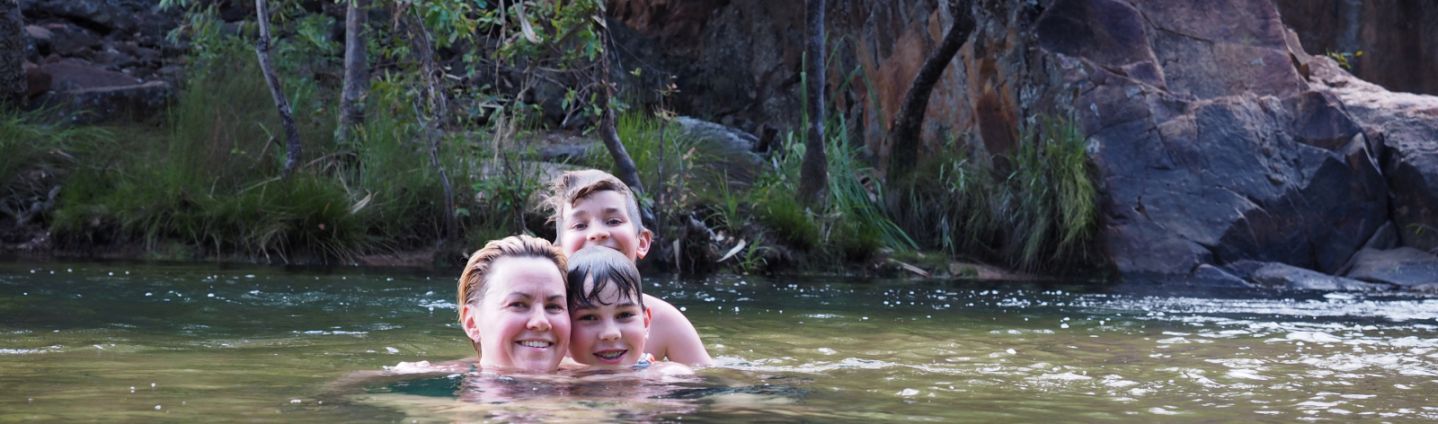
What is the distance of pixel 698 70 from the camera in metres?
16.9

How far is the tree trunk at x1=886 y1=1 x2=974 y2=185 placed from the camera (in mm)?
12188

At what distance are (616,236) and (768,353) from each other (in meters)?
1.14

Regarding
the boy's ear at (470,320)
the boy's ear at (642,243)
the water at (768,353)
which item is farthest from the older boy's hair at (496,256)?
the boy's ear at (642,243)

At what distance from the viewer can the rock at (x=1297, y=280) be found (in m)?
10.5

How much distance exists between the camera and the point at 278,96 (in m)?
10.8

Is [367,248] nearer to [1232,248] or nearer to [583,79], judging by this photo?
[583,79]

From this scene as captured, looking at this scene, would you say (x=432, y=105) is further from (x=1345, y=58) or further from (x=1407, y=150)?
(x=1345, y=58)

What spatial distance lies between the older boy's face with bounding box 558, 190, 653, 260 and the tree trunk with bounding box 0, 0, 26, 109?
8051 mm

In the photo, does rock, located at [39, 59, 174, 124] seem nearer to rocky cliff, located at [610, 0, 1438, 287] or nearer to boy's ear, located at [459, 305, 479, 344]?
rocky cliff, located at [610, 0, 1438, 287]

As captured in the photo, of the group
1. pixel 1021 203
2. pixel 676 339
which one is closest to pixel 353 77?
pixel 1021 203

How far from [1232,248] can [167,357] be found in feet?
26.8

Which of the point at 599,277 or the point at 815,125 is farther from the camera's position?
the point at 815,125

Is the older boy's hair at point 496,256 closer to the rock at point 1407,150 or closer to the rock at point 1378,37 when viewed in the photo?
the rock at point 1407,150

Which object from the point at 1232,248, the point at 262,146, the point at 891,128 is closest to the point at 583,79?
the point at 262,146
